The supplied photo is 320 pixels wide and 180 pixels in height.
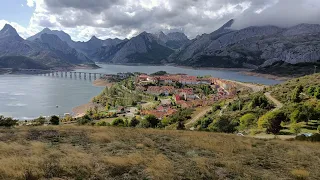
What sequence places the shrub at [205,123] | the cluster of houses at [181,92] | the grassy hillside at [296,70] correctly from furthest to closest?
1. the grassy hillside at [296,70]
2. the cluster of houses at [181,92]
3. the shrub at [205,123]

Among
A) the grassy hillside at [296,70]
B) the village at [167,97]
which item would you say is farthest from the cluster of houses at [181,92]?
the grassy hillside at [296,70]

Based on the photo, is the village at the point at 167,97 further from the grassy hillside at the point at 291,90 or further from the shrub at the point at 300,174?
the shrub at the point at 300,174

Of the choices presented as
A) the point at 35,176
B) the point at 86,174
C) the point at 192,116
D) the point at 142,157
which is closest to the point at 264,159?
the point at 142,157

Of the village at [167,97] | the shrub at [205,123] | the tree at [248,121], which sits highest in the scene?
the tree at [248,121]

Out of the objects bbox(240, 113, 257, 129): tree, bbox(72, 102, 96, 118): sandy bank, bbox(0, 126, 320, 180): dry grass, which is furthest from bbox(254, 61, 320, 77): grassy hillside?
bbox(0, 126, 320, 180): dry grass

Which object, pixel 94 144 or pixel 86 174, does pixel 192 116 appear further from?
pixel 86 174

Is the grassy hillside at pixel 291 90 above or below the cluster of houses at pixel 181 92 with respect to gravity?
above
